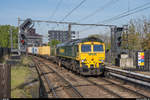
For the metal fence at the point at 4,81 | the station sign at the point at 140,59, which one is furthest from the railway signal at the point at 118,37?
the metal fence at the point at 4,81

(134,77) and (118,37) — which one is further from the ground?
(118,37)

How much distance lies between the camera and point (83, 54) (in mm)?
14336

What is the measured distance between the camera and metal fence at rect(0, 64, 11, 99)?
5.62 m

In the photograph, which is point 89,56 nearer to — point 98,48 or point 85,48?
point 85,48

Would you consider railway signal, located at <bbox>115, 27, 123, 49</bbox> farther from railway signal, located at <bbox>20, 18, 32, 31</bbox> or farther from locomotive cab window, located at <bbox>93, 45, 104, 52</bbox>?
railway signal, located at <bbox>20, 18, 32, 31</bbox>

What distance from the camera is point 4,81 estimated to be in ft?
18.6

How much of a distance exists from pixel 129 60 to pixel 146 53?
4.94m

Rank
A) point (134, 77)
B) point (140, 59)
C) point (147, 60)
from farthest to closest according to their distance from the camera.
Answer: point (147, 60) → point (140, 59) → point (134, 77)

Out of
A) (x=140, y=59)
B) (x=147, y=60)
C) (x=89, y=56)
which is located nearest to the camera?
(x=89, y=56)

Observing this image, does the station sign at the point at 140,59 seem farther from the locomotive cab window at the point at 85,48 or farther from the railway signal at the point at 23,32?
the railway signal at the point at 23,32

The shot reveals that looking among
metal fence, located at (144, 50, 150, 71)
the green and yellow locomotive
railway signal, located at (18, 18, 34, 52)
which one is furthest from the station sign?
railway signal, located at (18, 18, 34, 52)

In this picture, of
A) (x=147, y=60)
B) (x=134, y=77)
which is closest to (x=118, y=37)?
(x=147, y=60)

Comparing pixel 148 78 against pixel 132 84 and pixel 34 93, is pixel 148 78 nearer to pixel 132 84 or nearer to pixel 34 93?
pixel 132 84

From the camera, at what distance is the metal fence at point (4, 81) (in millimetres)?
5617
